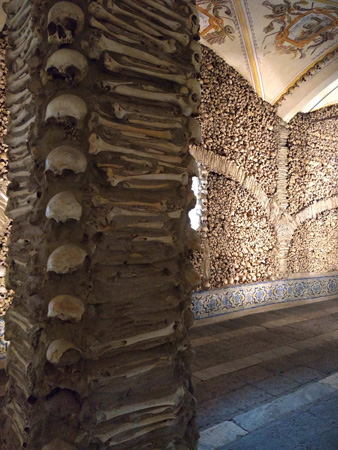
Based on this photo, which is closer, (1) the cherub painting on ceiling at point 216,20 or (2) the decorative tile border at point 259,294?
(1) the cherub painting on ceiling at point 216,20

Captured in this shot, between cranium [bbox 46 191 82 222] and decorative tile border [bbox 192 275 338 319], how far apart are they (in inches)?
142

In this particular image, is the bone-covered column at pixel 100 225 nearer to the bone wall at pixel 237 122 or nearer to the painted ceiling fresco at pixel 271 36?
the painted ceiling fresco at pixel 271 36

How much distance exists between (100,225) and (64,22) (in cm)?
62

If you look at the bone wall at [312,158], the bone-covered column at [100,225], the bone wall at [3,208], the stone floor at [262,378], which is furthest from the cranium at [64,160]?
the bone wall at [312,158]

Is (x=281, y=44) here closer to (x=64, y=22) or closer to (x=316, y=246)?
(x=316, y=246)

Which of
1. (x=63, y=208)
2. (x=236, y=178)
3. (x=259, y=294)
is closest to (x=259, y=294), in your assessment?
(x=259, y=294)

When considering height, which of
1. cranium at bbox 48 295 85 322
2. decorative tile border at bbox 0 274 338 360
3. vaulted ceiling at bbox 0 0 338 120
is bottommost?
decorative tile border at bbox 0 274 338 360

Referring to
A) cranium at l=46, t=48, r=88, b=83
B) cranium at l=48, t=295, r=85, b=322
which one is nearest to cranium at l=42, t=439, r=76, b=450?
cranium at l=48, t=295, r=85, b=322

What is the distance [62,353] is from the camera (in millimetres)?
987

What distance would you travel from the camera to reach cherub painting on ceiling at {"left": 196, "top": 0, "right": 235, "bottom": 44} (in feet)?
13.3

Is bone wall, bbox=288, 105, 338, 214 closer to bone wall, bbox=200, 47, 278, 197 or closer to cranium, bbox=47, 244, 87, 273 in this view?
bone wall, bbox=200, 47, 278, 197

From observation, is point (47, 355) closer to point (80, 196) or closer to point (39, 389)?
point (39, 389)

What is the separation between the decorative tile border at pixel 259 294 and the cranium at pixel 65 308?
3548mm

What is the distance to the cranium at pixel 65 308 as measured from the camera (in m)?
1.00
